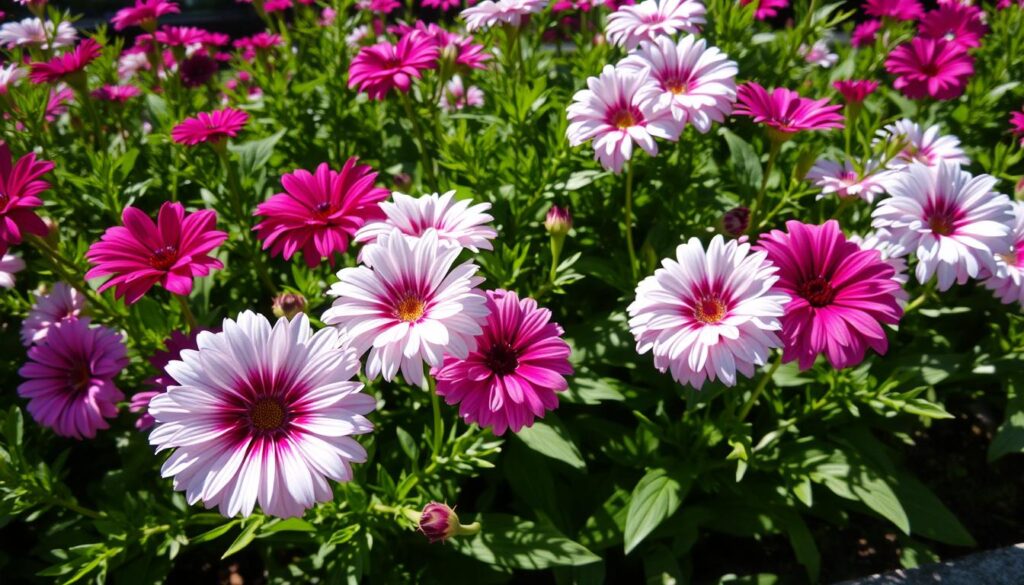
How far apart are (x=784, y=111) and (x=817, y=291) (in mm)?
654

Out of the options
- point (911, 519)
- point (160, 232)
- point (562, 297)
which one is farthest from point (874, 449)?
point (160, 232)

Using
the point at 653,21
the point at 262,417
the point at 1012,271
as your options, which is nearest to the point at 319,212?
the point at 262,417

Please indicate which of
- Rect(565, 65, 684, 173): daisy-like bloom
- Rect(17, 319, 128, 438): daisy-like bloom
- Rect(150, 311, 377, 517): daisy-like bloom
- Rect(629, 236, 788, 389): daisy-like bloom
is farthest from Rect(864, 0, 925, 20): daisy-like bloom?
Rect(17, 319, 128, 438): daisy-like bloom

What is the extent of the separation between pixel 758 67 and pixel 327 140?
5.66 ft

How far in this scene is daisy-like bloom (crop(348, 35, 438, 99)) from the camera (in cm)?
196

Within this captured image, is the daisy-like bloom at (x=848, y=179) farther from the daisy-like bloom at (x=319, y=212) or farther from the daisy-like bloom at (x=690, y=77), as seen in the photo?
the daisy-like bloom at (x=319, y=212)

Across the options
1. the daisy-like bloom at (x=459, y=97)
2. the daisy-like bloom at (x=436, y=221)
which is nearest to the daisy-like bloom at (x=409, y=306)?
the daisy-like bloom at (x=436, y=221)

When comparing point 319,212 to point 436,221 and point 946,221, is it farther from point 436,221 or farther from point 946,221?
point 946,221

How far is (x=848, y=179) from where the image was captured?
1910 millimetres

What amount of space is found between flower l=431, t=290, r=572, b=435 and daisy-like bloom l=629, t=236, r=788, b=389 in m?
0.18

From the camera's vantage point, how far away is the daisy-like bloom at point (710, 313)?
1.25m

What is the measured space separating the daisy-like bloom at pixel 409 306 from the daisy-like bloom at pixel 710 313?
1.15 ft

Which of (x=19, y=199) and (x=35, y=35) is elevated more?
(x=35, y=35)

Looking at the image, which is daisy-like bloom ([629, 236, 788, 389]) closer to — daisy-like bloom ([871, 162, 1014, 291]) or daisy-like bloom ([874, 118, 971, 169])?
daisy-like bloom ([871, 162, 1014, 291])
